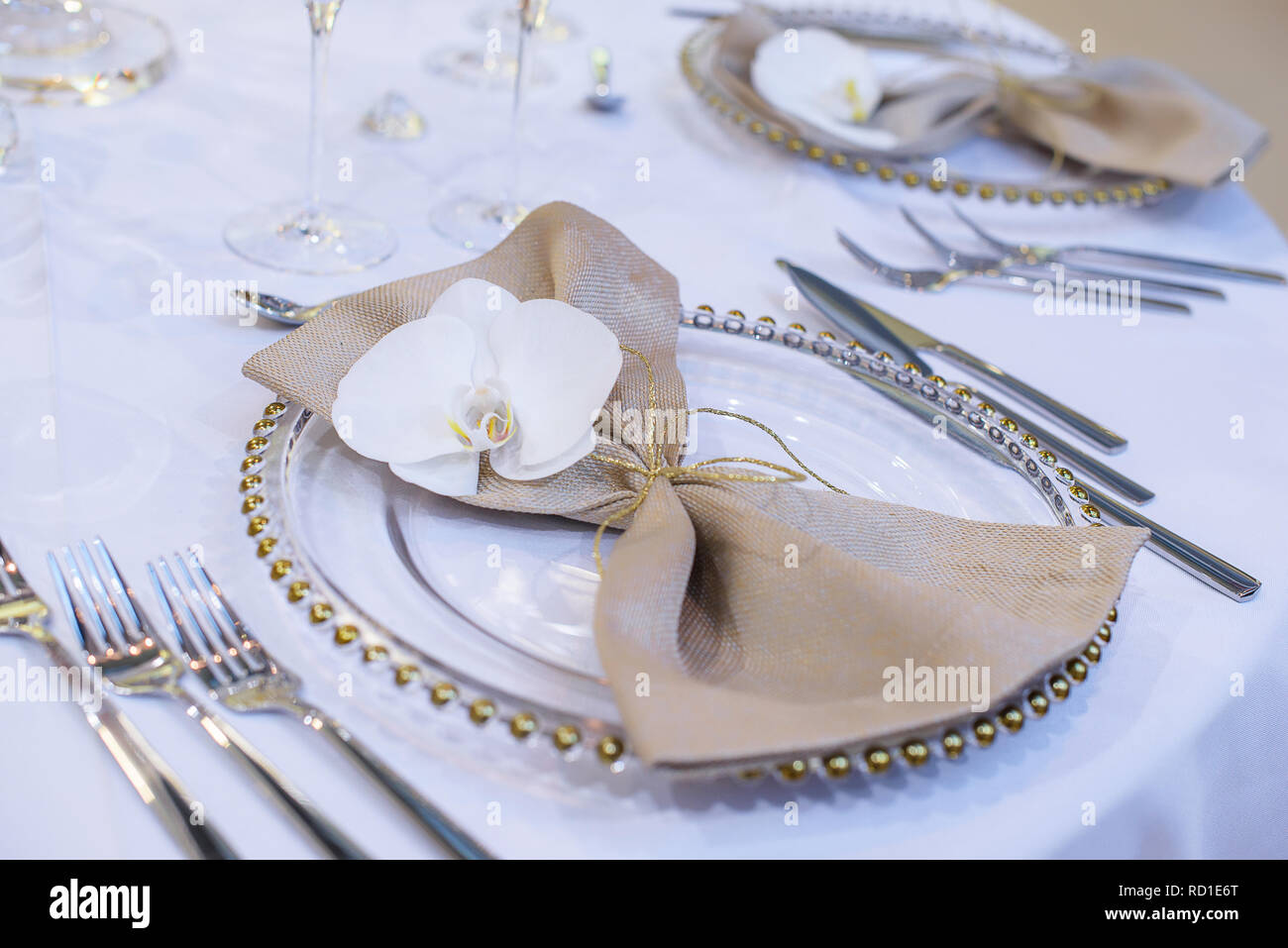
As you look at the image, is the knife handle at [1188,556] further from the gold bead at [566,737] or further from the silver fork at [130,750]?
the silver fork at [130,750]

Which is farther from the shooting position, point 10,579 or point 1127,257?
point 1127,257

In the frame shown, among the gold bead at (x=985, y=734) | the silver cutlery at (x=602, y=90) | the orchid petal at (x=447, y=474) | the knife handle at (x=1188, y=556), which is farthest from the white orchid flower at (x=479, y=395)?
the silver cutlery at (x=602, y=90)

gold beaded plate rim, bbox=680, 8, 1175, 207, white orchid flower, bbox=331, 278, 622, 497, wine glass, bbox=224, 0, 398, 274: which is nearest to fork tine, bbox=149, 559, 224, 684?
white orchid flower, bbox=331, 278, 622, 497

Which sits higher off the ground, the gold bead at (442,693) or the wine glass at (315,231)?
the wine glass at (315,231)

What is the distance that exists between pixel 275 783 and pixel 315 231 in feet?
1.59

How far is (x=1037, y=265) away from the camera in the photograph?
0.88 m

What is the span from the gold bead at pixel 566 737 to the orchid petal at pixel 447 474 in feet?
0.47

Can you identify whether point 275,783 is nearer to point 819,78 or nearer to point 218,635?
point 218,635

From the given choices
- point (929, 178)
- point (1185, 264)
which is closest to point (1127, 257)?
point (1185, 264)

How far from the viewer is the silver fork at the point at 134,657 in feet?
1.32

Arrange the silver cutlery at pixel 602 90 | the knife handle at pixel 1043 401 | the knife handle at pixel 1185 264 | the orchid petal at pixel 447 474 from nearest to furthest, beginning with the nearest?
the orchid petal at pixel 447 474 < the knife handle at pixel 1043 401 < the knife handle at pixel 1185 264 < the silver cutlery at pixel 602 90

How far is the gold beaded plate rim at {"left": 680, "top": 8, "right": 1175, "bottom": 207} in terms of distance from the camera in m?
0.95
